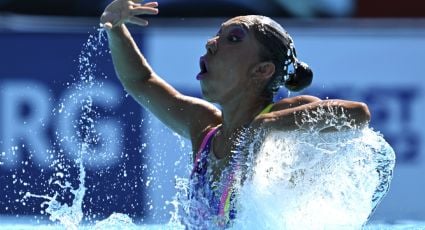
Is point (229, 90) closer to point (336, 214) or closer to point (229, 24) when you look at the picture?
point (229, 24)

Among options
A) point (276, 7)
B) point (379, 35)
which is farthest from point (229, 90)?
Answer: point (276, 7)

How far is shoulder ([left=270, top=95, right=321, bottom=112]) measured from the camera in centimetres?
271

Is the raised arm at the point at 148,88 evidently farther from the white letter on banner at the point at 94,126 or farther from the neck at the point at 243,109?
the white letter on banner at the point at 94,126

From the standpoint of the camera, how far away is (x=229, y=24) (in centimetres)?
292

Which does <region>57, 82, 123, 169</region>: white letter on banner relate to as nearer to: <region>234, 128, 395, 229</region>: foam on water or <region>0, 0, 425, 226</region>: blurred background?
<region>0, 0, 425, 226</region>: blurred background

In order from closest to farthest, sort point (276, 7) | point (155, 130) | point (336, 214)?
1. point (336, 214)
2. point (155, 130)
3. point (276, 7)

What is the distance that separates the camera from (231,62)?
9.44 ft

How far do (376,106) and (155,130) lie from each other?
46.4 inches

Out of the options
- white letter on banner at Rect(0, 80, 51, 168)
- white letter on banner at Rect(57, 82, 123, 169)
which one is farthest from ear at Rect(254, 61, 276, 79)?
white letter on banner at Rect(0, 80, 51, 168)

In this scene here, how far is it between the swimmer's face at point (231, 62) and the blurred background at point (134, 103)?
2249 mm

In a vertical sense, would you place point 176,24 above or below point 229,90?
above

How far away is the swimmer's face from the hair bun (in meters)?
0.10

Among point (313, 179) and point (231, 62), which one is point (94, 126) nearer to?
point (231, 62)

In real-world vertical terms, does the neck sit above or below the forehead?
below
